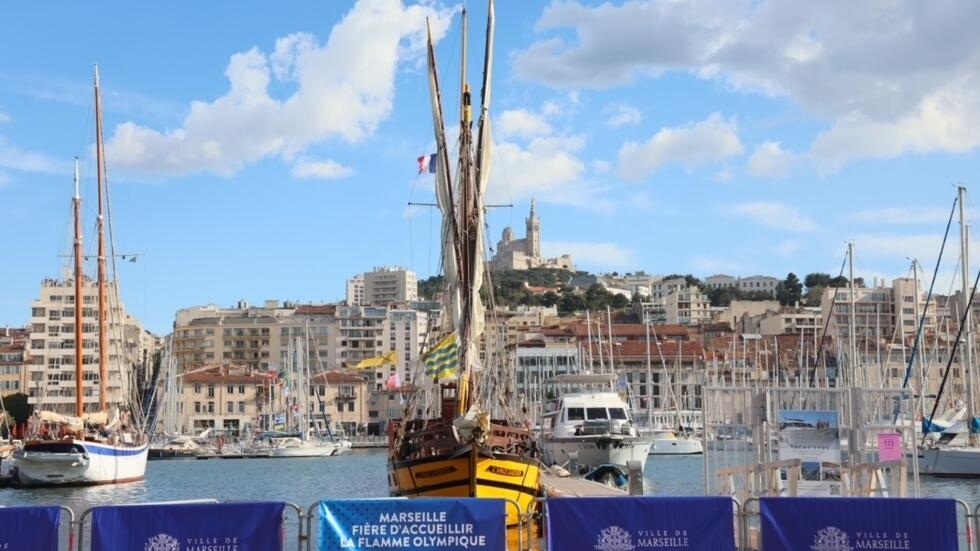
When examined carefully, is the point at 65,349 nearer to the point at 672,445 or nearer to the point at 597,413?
the point at 672,445

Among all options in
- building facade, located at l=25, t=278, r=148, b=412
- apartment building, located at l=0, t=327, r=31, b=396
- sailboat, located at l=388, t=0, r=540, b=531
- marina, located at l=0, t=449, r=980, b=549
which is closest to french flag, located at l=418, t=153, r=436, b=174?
sailboat, located at l=388, t=0, r=540, b=531

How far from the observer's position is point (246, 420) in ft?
495

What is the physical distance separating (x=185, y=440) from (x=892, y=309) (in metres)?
115

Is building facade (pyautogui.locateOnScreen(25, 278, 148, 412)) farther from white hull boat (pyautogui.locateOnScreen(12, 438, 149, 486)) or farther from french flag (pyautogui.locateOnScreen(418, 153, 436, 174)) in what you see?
french flag (pyautogui.locateOnScreen(418, 153, 436, 174))

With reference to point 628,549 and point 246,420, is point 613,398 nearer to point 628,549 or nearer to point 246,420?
point 628,549

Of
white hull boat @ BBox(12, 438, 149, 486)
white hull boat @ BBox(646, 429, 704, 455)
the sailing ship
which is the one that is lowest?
white hull boat @ BBox(646, 429, 704, 455)

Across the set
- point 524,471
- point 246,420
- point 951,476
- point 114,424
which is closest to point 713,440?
point 524,471

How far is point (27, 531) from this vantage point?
15.7 metres

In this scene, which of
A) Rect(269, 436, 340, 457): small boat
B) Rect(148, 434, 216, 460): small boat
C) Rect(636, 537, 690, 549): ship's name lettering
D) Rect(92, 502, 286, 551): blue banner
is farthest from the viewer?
Rect(148, 434, 216, 460): small boat

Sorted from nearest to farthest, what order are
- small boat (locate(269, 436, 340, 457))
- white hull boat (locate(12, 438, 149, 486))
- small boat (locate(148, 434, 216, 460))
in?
white hull boat (locate(12, 438, 149, 486)), small boat (locate(269, 436, 340, 457)), small boat (locate(148, 434, 216, 460))

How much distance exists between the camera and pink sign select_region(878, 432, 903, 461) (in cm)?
2195

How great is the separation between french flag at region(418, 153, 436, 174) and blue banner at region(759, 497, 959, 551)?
19.6 meters

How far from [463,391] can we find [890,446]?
1197 cm

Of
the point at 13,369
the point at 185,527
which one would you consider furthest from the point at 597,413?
the point at 13,369
